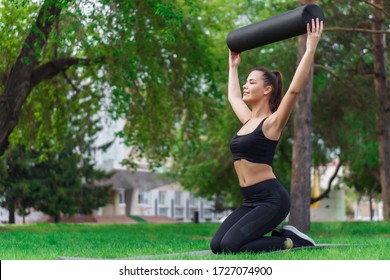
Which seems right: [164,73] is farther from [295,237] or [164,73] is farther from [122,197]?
[122,197]

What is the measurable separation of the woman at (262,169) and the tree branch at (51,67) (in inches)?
485

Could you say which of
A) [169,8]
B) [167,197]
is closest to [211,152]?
[169,8]

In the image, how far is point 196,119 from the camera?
75.6ft

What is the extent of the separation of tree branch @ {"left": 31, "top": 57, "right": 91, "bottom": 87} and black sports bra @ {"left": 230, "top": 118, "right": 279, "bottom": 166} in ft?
41.2

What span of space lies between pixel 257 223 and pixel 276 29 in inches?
91.4

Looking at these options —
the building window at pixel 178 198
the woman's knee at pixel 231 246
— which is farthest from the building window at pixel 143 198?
the woman's knee at pixel 231 246

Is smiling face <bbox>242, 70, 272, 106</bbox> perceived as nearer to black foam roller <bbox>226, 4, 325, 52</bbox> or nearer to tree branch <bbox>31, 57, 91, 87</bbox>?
black foam roller <bbox>226, 4, 325, 52</bbox>

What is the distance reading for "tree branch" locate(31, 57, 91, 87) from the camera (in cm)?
1967

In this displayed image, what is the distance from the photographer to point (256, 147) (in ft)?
26.6

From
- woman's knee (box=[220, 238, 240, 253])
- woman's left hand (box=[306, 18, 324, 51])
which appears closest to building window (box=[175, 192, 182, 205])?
woman's knee (box=[220, 238, 240, 253])

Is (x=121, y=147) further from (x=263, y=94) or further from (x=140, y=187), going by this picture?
(x=263, y=94)

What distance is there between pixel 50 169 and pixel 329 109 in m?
20.5

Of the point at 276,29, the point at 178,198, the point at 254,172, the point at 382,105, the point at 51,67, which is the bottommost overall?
the point at 178,198

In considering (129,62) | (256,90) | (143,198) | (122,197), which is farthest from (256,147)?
(143,198)
